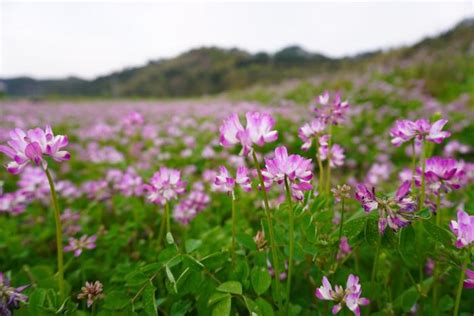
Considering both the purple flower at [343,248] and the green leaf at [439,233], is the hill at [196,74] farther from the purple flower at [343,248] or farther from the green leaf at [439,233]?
the green leaf at [439,233]

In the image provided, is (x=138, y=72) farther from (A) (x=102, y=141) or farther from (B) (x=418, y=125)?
(B) (x=418, y=125)

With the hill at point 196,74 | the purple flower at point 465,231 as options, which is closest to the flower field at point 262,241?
the purple flower at point 465,231

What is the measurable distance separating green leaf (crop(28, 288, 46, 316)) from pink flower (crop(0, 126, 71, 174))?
39cm

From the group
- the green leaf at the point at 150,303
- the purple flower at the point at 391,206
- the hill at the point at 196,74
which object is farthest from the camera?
the hill at the point at 196,74

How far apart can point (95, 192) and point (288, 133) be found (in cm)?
315

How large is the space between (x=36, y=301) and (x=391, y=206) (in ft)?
3.38

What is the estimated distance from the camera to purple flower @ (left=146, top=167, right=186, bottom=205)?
3.90 ft

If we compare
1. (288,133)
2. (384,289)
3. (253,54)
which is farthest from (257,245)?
(253,54)

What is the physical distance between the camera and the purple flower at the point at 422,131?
3.23 ft

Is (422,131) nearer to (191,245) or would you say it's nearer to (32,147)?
(191,245)

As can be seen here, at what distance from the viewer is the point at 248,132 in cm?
79

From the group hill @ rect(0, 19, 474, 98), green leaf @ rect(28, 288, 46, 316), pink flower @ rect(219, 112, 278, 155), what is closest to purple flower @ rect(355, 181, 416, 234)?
pink flower @ rect(219, 112, 278, 155)

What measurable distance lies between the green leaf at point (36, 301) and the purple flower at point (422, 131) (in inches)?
46.4

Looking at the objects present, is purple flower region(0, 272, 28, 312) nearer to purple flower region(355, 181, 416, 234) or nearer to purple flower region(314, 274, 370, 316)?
purple flower region(314, 274, 370, 316)
